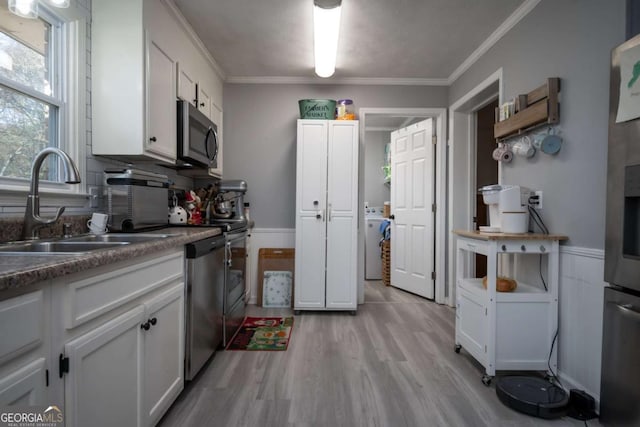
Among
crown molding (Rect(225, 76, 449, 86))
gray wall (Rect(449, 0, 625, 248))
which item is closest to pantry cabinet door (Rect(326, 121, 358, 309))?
crown molding (Rect(225, 76, 449, 86))

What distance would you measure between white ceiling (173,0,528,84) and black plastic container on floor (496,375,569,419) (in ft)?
7.99

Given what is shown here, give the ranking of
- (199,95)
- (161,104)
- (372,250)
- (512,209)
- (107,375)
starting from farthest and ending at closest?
(372,250) < (199,95) < (161,104) < (512,209) < (107,375)

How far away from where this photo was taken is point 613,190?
4.55 ft

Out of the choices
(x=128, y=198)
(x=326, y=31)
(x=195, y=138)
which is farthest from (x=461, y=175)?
(x=128, y=198)

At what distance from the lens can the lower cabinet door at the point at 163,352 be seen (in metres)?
1.30

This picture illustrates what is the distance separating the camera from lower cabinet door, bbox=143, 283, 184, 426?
1302 millimetres

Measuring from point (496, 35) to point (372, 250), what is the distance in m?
3.05

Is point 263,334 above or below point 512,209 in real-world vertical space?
below

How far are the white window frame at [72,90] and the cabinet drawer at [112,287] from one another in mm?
754

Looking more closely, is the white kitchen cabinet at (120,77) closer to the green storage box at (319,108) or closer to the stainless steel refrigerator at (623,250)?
the green storage box at (319,108)

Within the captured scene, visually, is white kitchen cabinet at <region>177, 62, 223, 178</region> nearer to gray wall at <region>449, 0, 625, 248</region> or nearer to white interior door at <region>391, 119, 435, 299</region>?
white interior door at <region>391, 119, 435, 299</region>

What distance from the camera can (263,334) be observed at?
2570mm

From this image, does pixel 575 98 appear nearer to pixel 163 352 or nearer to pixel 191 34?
pixel 163 352

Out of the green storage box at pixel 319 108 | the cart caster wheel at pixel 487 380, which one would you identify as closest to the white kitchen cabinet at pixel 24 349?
the cart caster wheel at pixel 487 380
